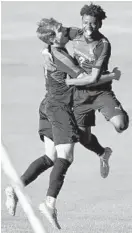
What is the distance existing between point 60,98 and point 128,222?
2.66 m

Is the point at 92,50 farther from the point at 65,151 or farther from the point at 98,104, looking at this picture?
the point at 65,151

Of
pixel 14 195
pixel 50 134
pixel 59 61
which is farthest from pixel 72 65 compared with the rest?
pixel 14 195

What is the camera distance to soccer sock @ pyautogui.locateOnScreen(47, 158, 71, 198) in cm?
980

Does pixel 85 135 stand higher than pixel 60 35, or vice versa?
pixel 60 35

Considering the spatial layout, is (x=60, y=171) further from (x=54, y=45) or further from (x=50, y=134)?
(x=54, y=45)

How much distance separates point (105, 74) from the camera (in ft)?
32.1

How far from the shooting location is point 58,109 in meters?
9.91

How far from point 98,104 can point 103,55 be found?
507mm

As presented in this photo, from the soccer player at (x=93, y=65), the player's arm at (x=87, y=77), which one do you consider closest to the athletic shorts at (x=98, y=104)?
the soccer player at (x=93, y=65)

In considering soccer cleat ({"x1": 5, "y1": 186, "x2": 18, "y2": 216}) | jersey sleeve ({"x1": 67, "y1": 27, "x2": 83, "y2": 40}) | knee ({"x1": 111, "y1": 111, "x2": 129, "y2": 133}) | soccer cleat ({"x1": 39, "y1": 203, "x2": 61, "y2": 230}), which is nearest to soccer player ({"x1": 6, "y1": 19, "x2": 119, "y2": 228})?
soccer cleat ({"x1": 39, "y1": 203, "x2": 61, "y2": 230})

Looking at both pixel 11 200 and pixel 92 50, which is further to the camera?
pixel 11 200

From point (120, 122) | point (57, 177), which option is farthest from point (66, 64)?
point (57, 177)

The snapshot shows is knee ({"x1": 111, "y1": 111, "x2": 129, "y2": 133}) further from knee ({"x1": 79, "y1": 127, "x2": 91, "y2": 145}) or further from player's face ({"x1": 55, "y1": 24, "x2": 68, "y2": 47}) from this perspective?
player's face ({"x1": 55, "y1": 24, "x2": 68, "y2": 47})

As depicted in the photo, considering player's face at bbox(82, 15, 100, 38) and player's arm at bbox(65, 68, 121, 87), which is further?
player's arm at bbox(65, 68, 121, 87)
